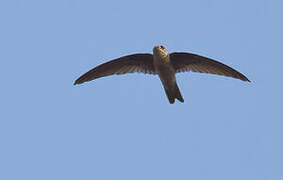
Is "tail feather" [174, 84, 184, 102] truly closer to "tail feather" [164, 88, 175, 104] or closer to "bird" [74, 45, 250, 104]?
"bird" [74, 45, 250, 104]

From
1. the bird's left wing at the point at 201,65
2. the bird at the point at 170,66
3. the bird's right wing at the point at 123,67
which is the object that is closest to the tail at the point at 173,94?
the bird at the point at 170,66

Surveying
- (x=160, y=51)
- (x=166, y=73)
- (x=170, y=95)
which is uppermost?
(x=160, y=51)

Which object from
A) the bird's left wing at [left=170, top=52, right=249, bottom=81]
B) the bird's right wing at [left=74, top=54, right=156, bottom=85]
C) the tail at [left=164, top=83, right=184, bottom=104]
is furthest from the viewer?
the bird's right wing at [left=74, top=54, right=156, bottom=85]

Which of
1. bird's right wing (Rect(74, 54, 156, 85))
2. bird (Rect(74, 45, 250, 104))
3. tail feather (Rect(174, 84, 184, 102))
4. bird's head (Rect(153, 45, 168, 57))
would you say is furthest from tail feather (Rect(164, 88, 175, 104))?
bird's head (Rect(153, 45, 168, 57))

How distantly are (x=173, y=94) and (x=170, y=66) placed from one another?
0.70 meters

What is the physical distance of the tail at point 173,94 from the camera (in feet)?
49.9

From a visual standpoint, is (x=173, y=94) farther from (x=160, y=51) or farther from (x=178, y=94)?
(x=160, y=51)

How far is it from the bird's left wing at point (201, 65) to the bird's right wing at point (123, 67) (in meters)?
0.70

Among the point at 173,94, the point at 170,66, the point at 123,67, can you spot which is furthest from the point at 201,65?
the point at 123,67

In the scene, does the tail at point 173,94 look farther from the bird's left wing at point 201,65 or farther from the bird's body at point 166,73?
the bird's left wing at point 201,65

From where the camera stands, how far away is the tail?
1521 cm

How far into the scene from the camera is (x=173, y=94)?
50.1 ft

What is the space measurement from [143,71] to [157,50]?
1.43m

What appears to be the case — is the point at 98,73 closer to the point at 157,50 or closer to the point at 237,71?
the point at 157,50
